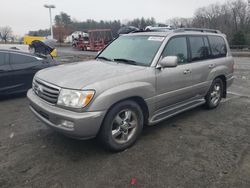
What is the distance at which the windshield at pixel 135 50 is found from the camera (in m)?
3.74

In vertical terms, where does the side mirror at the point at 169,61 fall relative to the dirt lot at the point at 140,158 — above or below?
above

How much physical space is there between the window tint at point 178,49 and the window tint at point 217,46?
3.62ft

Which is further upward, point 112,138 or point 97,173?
point 112,138

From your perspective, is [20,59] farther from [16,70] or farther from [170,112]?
[170,112]

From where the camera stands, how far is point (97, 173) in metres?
2.81

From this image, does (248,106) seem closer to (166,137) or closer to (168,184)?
(166,137)

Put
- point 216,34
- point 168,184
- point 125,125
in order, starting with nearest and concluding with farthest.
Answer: point 168,184 < point 125,125 < point 216,34

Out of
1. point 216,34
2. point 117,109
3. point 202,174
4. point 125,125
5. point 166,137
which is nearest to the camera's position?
point 202,174

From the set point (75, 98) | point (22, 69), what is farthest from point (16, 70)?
point (75, 98)

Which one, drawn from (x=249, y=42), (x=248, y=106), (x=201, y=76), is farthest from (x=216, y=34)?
(x=249, y=42)

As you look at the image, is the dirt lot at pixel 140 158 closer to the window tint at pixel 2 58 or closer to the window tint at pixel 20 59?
the window tint at pixel 2 58

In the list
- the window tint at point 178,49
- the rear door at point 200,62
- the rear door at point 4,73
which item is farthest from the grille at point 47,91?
Result: the rear door at point 4,73

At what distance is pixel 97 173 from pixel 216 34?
14.3 ft

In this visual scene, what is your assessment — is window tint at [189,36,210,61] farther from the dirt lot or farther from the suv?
the dirt lot
